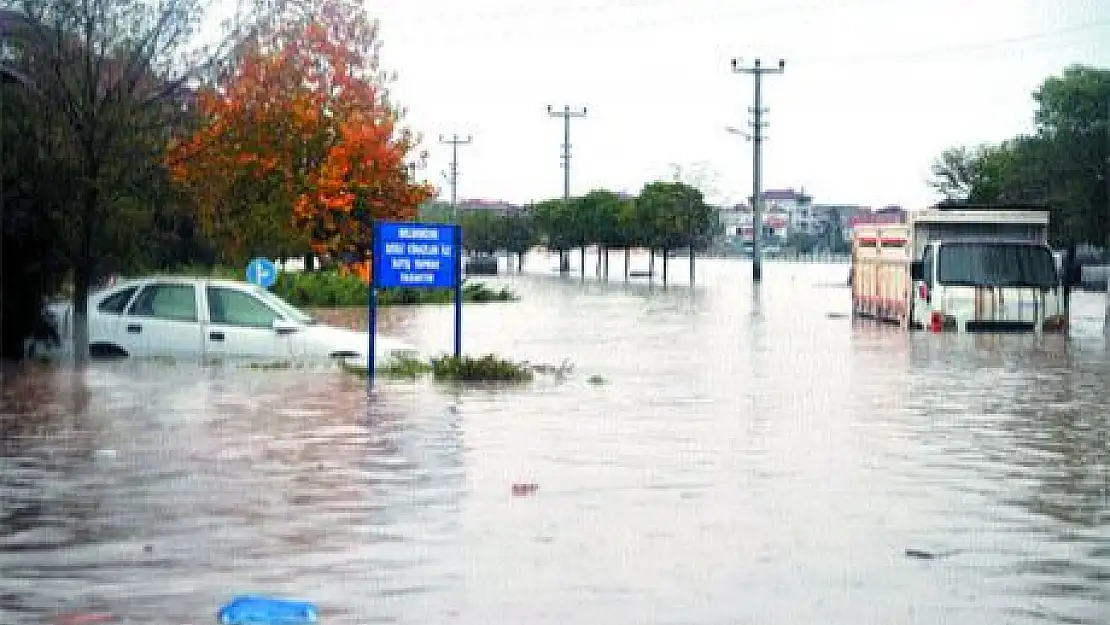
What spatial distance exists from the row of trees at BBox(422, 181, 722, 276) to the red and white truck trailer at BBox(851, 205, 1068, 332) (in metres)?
65.0

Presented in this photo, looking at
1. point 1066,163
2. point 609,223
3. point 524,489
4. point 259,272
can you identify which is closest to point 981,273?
point 259,272

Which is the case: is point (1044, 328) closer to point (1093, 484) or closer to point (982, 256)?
point (982, 256)

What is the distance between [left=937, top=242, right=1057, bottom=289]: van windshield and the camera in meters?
38.4

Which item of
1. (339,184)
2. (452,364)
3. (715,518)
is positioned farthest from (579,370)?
(339,184)

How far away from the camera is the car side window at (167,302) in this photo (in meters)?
24.7

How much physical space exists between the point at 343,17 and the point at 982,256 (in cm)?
2107

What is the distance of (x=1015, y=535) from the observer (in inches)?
431

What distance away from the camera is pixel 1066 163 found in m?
82.5

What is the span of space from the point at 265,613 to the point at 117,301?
56.9ft

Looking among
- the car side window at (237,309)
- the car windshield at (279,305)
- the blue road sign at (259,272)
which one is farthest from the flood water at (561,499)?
the blue road sign at (259,272)

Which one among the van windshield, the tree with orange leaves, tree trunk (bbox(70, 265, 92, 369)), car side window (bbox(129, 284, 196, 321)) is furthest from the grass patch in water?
the van windshield

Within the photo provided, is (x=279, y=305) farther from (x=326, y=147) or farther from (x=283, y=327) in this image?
(x=326, y=147)

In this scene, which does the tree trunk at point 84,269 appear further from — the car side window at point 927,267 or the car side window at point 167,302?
the car side window at point 927,267

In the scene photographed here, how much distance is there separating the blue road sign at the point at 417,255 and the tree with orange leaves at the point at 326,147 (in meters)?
12.1
